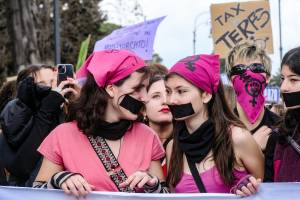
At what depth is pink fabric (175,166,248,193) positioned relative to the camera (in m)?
3.16

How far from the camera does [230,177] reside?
3.16 m

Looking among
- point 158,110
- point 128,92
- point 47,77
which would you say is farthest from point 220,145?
point 47,77

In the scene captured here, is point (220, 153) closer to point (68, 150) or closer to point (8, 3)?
point (68, 150)

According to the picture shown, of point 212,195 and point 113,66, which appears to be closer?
point 212,195

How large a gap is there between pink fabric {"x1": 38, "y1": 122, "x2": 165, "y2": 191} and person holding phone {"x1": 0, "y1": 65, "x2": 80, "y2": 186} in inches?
22.7

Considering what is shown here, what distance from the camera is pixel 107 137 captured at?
3.19 meters

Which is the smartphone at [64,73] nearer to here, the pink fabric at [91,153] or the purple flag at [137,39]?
the pink fabric at [91,153]

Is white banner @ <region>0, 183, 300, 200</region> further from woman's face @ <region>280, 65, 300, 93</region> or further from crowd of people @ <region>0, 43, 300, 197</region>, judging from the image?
woman's face @ <region>280, 65, 300, 93</region>

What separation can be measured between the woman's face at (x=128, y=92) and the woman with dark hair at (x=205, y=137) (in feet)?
0.58

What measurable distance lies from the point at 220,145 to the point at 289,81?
0.49 m

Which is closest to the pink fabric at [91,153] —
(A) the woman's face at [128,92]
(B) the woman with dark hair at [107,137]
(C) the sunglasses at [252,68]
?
(B) the woman with dark hair at [107,137]

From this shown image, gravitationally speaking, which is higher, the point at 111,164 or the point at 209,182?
the point at 111,164

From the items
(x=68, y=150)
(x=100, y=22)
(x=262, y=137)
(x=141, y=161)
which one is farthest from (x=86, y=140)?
(x=100, y=22)

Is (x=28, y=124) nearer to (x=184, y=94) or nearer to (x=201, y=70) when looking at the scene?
(x=184, y=94)
